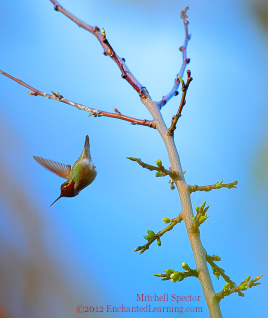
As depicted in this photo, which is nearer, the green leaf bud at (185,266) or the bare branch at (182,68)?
the green leaf bud at (185,266)

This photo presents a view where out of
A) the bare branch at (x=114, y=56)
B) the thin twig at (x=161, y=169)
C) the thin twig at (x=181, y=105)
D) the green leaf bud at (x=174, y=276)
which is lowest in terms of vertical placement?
the green leaf bud at (x=174, y=276)

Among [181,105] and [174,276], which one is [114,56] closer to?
[181,105]

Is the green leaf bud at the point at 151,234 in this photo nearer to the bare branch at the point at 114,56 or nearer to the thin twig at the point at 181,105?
the thin twig at the point at 181,105

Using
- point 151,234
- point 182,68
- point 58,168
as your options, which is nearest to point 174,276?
point 151,234

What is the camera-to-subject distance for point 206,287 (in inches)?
26.9

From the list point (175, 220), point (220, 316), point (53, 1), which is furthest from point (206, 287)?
point (53, 1)

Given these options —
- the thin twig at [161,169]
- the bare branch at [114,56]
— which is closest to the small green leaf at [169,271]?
the thin twig at [161,169]

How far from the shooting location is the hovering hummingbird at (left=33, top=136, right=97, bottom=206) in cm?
175

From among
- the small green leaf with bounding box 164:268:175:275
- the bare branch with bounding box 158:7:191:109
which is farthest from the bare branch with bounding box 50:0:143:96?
the small green leaf with bounding box 164:268:175:275

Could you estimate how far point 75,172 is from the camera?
6.10 ft

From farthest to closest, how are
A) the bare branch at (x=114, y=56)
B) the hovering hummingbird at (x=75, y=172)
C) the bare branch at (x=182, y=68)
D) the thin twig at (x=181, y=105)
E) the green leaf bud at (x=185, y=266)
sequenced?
the hovering hummingbird at (x=75, y=172), the bare branch at (x=182, y=68), the bare branch at (x=114, y=56), the thin twig at (x=181, y=105), the green leaf bud at (x=185, y=266)

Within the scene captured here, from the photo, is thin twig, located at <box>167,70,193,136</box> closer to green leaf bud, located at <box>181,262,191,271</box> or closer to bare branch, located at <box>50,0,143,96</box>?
bare branch, located at <box>50,0,143,96</box>

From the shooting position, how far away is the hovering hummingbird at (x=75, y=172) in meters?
1.75

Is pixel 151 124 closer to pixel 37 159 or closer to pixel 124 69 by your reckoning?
pixel 124 69
